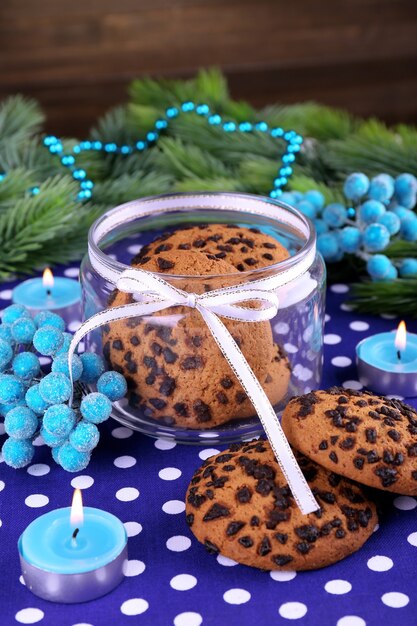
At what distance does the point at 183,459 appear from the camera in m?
1.03

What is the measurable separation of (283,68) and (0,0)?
90 centimetres

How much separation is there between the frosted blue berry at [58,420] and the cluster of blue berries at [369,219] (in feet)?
1.84

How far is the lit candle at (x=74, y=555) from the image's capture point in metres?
0.82

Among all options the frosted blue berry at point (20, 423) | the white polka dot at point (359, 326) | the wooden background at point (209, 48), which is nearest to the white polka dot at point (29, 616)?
the frosted blue berry at point (20, 423)

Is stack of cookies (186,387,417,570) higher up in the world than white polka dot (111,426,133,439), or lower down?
higher up

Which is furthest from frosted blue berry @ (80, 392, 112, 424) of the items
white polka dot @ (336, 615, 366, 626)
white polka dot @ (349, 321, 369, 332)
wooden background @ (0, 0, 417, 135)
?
wooden background @ (0, 0, 417, 135)

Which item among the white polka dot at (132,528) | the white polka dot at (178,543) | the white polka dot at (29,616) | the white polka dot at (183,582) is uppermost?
the white polka dot at (29,616)

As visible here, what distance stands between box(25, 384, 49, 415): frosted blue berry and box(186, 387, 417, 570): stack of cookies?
0.60 ft

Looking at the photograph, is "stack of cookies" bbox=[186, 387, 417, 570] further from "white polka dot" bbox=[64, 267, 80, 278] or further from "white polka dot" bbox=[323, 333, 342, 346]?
"white polka dot" bbox=[64, 267, 80, 278]

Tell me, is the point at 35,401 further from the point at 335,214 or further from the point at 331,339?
the point at 335,214

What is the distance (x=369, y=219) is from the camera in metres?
1.36

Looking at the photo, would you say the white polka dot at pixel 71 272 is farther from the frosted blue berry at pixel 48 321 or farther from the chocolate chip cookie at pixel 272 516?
the chocolate chip cookie at pixel 272 516

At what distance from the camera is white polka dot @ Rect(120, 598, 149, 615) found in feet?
2.66

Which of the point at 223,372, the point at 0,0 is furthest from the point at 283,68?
the point at 223,372
